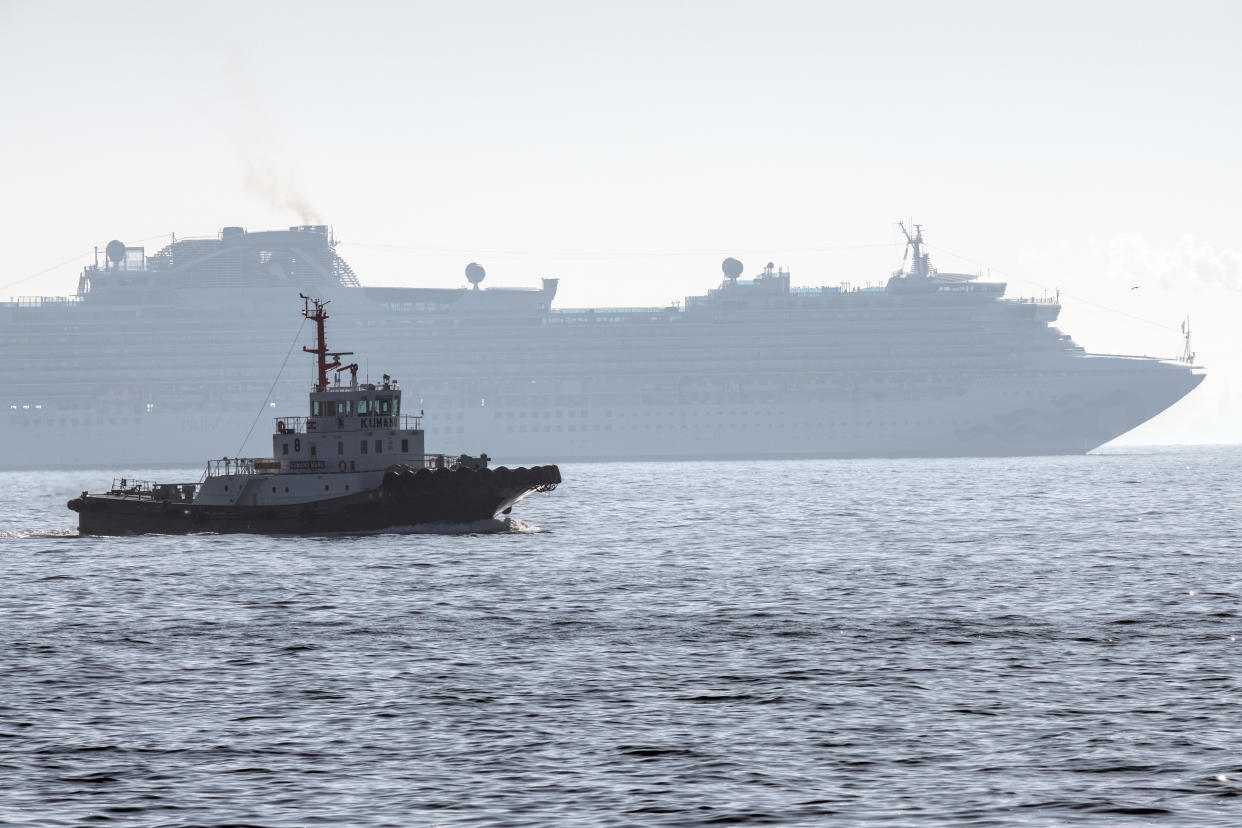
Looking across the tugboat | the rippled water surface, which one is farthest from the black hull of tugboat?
the rippled water surface

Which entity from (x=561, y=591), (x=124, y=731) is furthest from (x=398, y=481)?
(x=124, y=731)

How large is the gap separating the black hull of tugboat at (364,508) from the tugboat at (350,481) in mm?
40

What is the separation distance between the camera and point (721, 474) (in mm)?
153750

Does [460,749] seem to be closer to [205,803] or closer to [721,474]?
[205,803]

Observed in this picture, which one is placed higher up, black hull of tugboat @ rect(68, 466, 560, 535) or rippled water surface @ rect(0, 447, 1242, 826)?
black hull of tugboat @ rect(68, 466, 560, 535)

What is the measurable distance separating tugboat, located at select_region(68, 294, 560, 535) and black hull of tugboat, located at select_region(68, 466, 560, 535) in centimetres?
4

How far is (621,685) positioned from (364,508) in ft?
120

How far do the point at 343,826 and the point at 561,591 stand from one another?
2541cm

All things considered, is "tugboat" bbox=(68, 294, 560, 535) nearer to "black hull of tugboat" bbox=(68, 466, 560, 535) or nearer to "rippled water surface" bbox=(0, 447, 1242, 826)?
"black hull of tugboat" bbox=(68, 466, 560, 535)

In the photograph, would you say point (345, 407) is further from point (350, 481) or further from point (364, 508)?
point (364, 508)

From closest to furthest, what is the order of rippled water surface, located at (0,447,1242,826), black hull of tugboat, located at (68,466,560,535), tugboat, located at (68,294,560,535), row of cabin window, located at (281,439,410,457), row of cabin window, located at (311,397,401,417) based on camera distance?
rippled water surface, located at (0,447,1242,826)
black hull of tugboat, located at (68,466,560,535)
tugboat, located at (68,294,560,535)
row of cabin window, located at (281,439,410,457)
row of cabin window, located at (311,397,401,417)

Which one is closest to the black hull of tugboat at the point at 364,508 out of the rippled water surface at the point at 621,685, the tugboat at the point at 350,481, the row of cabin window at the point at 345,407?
the tugboat at the point at 350,481

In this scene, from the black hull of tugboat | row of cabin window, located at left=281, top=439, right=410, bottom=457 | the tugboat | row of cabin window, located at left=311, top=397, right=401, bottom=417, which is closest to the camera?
the black hull of tugboat

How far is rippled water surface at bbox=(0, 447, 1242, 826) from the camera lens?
19.6 meters
